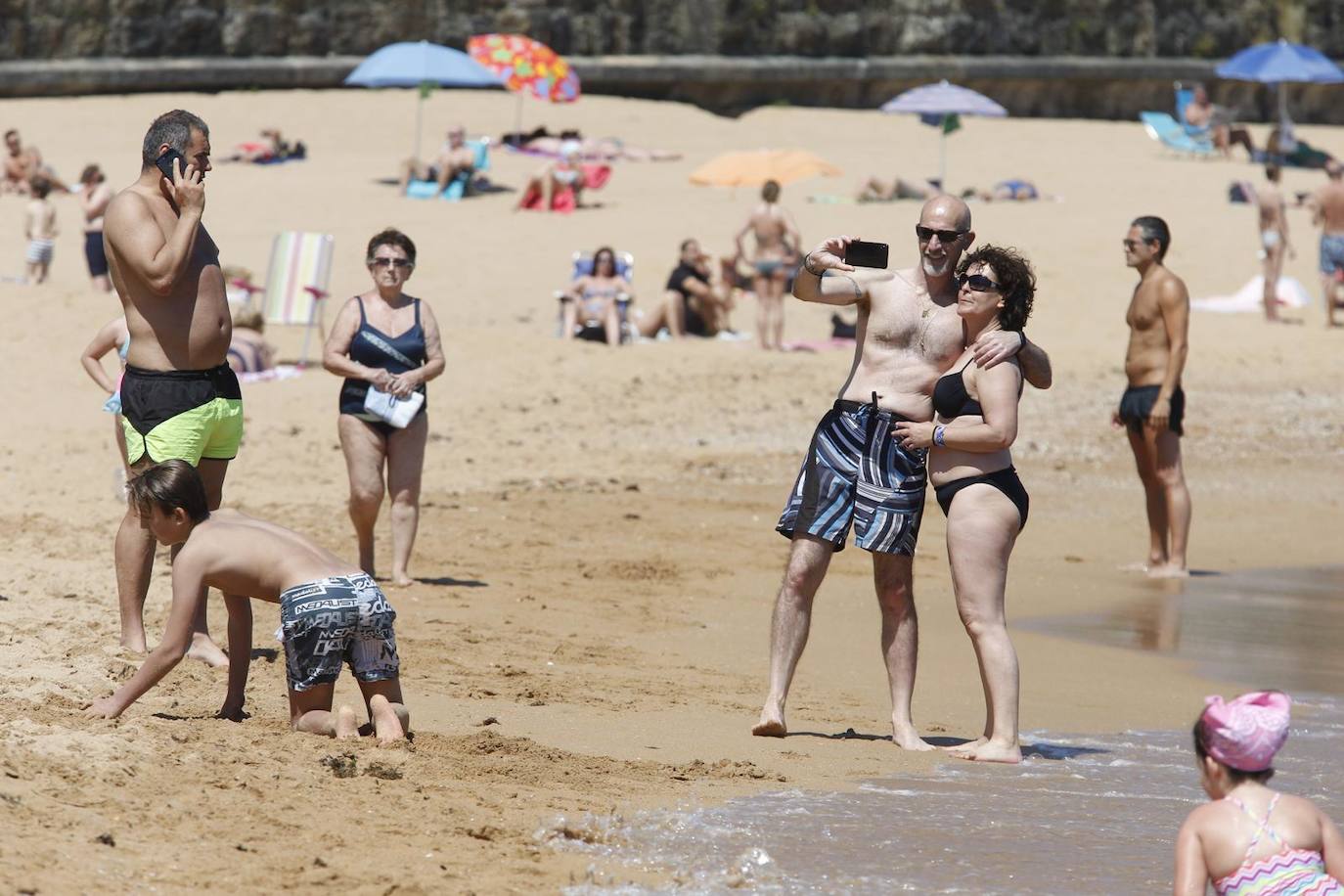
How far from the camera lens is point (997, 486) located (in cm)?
604

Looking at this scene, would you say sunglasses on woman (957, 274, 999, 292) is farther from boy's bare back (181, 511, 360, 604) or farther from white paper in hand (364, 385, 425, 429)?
white paper in hand (364, 385, 425, 429)

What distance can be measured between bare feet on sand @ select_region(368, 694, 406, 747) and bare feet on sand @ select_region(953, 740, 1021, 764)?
1.80m

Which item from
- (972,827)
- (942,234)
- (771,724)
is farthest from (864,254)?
(972,827)

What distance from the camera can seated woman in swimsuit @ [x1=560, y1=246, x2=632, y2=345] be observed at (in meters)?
16.4

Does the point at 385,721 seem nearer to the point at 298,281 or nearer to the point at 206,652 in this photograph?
the point at 206,652

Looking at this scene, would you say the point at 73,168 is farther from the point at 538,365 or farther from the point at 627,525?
the point at 627,525

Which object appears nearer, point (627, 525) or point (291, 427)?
point (627, 525)

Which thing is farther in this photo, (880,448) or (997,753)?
(880,448)

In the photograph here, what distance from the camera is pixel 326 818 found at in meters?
4.79

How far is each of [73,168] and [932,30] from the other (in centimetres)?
1709

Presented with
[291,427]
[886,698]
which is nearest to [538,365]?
[291,427]

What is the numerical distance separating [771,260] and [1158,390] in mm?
7110

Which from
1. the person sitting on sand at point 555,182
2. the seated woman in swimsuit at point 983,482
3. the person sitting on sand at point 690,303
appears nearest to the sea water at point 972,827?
the seated woman in swimsuit at point 983,482

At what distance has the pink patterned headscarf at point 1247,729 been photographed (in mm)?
3797
